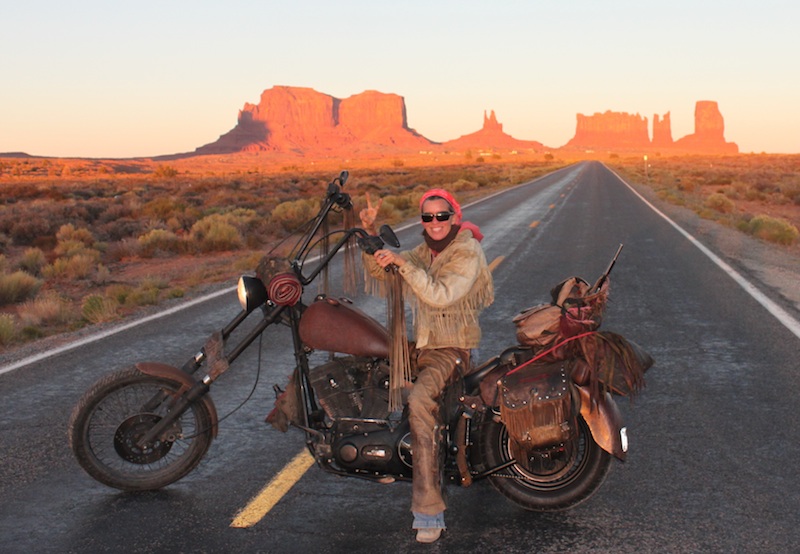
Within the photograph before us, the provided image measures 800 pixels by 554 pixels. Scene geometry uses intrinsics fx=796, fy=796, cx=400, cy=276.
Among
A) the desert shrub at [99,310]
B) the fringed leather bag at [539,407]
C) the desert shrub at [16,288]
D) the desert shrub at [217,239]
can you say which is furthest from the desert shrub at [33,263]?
the fringed leather bag at [539,407]

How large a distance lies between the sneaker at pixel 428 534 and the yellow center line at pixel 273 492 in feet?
2.82

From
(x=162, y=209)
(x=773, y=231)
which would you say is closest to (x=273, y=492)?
(x=773, y=231)

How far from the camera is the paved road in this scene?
3.86m

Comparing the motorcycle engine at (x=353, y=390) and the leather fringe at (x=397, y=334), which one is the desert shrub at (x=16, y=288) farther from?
the leather fringe at (x=397, y=334)

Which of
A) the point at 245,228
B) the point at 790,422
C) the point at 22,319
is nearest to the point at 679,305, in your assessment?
the point at 790,422

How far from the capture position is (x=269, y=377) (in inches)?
269

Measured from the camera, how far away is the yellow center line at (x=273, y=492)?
160 inches

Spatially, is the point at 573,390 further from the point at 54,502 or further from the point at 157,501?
the point at 54,502

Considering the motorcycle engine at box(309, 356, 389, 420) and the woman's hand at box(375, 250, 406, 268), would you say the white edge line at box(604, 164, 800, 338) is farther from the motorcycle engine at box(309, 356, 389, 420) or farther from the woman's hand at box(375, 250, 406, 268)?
the woman's hand at box(375, 250, 406, 268)

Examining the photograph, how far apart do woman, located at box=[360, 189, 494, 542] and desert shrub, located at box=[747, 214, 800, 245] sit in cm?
1621

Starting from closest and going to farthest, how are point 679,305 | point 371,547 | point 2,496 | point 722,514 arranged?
→ point 371,547
point 722,514
point 2,496
point 679,305

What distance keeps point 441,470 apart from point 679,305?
6.84 metres

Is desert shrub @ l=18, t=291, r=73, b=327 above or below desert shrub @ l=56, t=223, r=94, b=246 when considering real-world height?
below

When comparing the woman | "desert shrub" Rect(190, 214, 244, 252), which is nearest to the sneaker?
the woman
